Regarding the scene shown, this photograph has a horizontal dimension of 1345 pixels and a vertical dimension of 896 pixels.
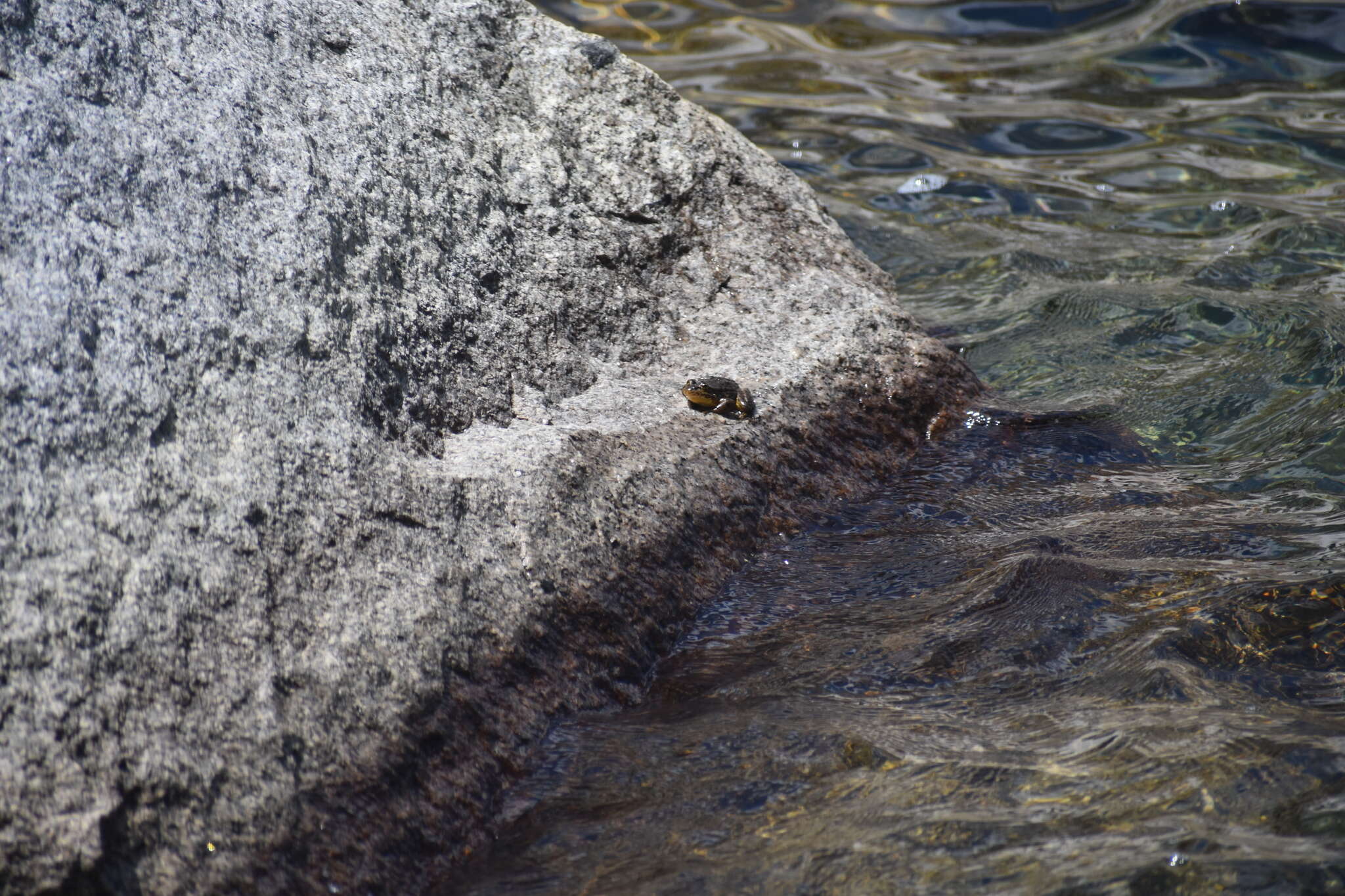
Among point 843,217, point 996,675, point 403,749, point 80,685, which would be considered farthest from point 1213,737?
point 843,217

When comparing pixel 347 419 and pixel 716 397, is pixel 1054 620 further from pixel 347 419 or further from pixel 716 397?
pixel 347 419

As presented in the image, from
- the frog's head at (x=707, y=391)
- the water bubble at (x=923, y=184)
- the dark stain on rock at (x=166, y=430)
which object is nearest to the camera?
the dark stain on rock at (x=166, y=430)

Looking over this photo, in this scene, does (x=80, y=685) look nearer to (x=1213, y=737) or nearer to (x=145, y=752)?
(x=145, y=752)

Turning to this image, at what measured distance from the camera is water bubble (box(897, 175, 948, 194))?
225 inches

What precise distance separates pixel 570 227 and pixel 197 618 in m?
1.44

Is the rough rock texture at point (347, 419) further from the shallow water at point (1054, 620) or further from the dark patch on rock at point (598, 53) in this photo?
the shallow water at point (1054, 620)

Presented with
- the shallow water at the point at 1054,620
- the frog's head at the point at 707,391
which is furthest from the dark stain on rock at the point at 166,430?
the frog's head at the point at 707,391

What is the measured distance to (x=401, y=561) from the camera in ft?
6.77

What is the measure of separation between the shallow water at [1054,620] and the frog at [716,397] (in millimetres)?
352

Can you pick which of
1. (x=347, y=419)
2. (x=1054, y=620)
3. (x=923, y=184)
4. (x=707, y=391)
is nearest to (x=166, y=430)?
(x=347, y=419)

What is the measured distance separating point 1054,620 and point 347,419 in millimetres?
1477

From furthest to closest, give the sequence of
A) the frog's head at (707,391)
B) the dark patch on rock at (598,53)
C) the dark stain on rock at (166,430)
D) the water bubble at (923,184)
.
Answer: the water bubble at (923,184)
the dark patch on rock at (598,53)
the frog's head at (707,391)
the dark stain on rock at (166,430)

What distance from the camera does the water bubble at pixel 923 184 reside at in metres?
5.72

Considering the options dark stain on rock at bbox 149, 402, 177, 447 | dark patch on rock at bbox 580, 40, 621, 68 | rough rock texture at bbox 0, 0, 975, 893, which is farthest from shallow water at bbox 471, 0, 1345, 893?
dark patch on rock at bbox 580, 40, 621, 68
